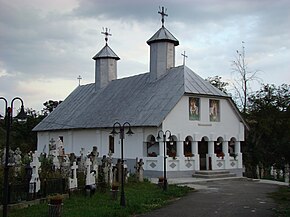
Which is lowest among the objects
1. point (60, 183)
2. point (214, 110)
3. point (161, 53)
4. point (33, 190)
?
point (33, 190)

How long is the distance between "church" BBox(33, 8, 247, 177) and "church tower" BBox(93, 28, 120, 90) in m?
2.77

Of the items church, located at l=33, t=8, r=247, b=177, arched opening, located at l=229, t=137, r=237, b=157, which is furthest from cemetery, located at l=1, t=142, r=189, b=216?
arched opening, located at l=229, t=137, r=237, b=157

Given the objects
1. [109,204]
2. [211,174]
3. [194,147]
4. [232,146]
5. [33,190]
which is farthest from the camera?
[232,146]

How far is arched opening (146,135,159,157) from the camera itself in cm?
2734

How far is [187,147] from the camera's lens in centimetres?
2925

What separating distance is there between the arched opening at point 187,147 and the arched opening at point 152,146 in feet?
6.28

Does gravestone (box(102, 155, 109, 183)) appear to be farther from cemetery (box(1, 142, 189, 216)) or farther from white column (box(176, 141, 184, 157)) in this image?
white column (box(176, 141, 184, 157))

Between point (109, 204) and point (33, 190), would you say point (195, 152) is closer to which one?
point (109, 204)

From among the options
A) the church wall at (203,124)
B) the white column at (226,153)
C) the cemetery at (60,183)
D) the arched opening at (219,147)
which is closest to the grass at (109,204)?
the cemetery at (60,183)

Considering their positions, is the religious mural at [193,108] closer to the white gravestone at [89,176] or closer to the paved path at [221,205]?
the paved path at [221,205]

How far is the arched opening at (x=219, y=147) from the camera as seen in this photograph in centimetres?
2857

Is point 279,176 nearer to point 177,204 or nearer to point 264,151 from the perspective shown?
point 264,151

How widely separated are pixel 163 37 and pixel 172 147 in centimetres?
888

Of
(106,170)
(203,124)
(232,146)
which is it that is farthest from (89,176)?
(232,146)
